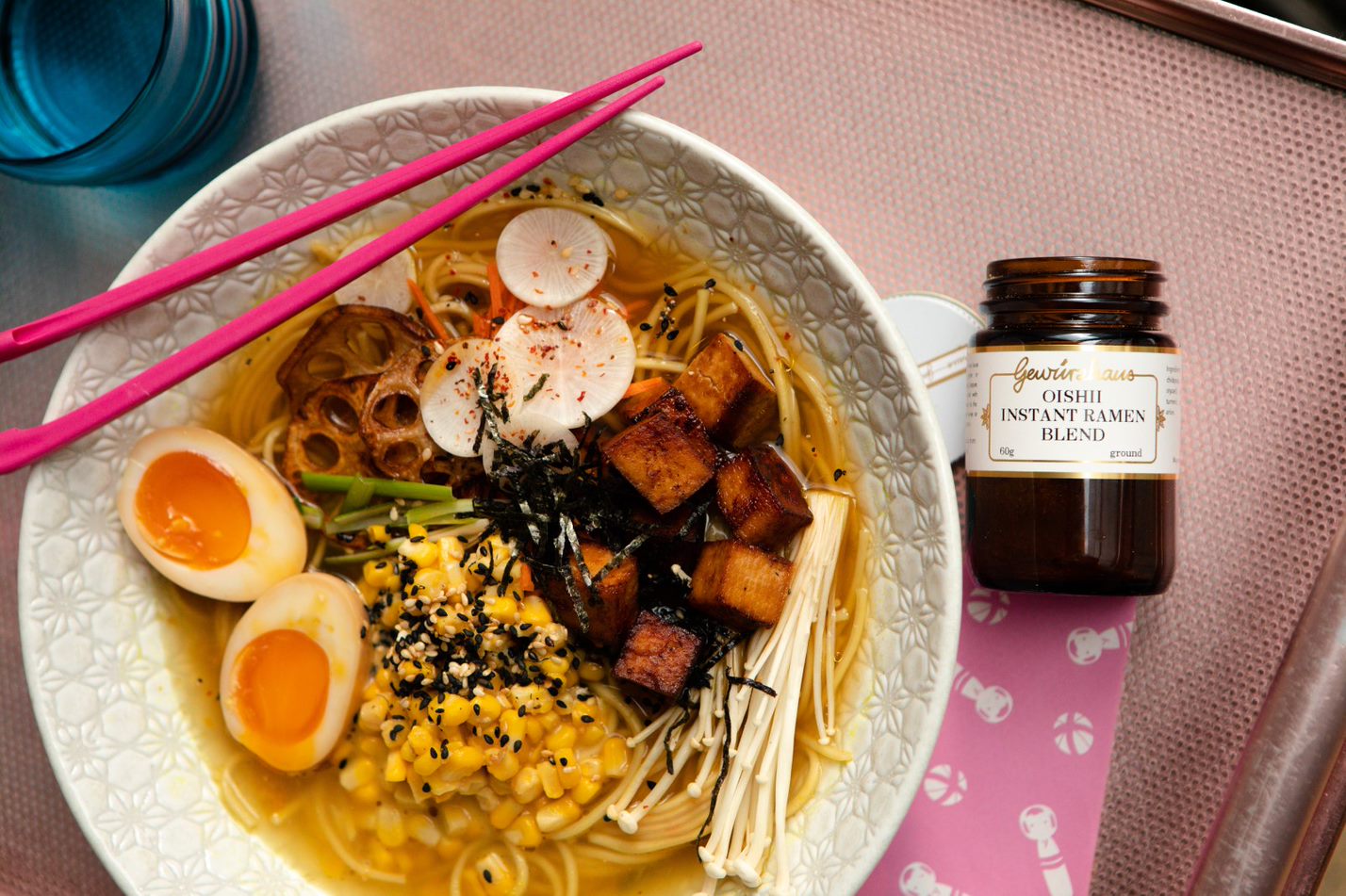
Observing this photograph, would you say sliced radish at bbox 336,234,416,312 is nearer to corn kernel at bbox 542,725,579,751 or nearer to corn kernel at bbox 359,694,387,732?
corn kernel at bbox 359,694,387,732

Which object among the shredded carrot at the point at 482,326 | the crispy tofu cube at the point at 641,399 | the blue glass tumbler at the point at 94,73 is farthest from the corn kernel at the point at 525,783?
the blue glass tumbler at the point at 94,73

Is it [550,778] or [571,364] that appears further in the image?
[571,364]

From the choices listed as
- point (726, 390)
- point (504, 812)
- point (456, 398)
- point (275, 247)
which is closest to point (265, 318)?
point (275, 247)

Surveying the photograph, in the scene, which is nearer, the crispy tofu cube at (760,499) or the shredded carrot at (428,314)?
the crispy tofu cube at (760,499)

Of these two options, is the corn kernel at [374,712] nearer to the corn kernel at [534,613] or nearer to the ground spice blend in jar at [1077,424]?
the corn kernel at [534,613]

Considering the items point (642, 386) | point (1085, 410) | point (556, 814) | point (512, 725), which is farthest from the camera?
point (642, 386)

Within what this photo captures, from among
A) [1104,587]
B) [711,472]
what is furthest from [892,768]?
[711,472]

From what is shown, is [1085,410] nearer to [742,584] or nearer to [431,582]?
[742,584]

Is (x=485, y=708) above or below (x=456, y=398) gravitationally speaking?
below
